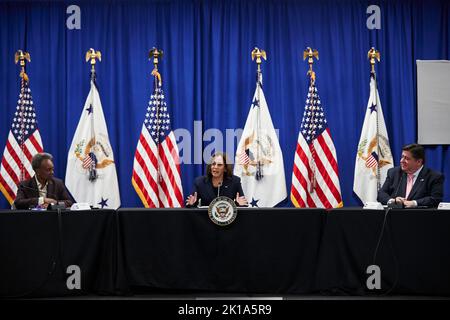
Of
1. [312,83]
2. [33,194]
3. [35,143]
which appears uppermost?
[312,83]

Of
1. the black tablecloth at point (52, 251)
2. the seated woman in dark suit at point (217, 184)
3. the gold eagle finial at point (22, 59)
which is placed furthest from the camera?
the gold eagle finial at point (22, 59)

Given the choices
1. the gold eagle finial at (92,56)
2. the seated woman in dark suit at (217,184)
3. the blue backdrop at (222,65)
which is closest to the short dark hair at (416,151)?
the seated woman in dark suit at (217,184)

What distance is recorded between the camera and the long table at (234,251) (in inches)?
163

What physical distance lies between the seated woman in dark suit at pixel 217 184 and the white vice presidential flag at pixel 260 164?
1.29 meters

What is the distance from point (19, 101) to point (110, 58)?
119 centimetres

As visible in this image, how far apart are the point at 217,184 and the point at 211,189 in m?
0.07

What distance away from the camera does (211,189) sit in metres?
5.06

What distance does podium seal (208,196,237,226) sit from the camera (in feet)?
13.7

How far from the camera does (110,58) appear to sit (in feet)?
22.2

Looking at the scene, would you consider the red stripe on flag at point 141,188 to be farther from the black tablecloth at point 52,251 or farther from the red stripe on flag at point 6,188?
the black tablecloth at point 52,251

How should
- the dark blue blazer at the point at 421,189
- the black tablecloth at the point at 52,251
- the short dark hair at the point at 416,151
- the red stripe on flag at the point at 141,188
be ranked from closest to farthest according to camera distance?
the black tablecloth at the point at 52,251
the dark blue blazer at the point at 421,189
the short dark hair at the point at 416,151
the red stripe on flag at the point at 141,188

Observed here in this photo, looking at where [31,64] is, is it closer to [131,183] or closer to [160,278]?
[131,183]

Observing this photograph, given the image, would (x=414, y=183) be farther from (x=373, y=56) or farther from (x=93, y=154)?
(x=93, y=154)

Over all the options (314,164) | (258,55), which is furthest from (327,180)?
(258,55)
